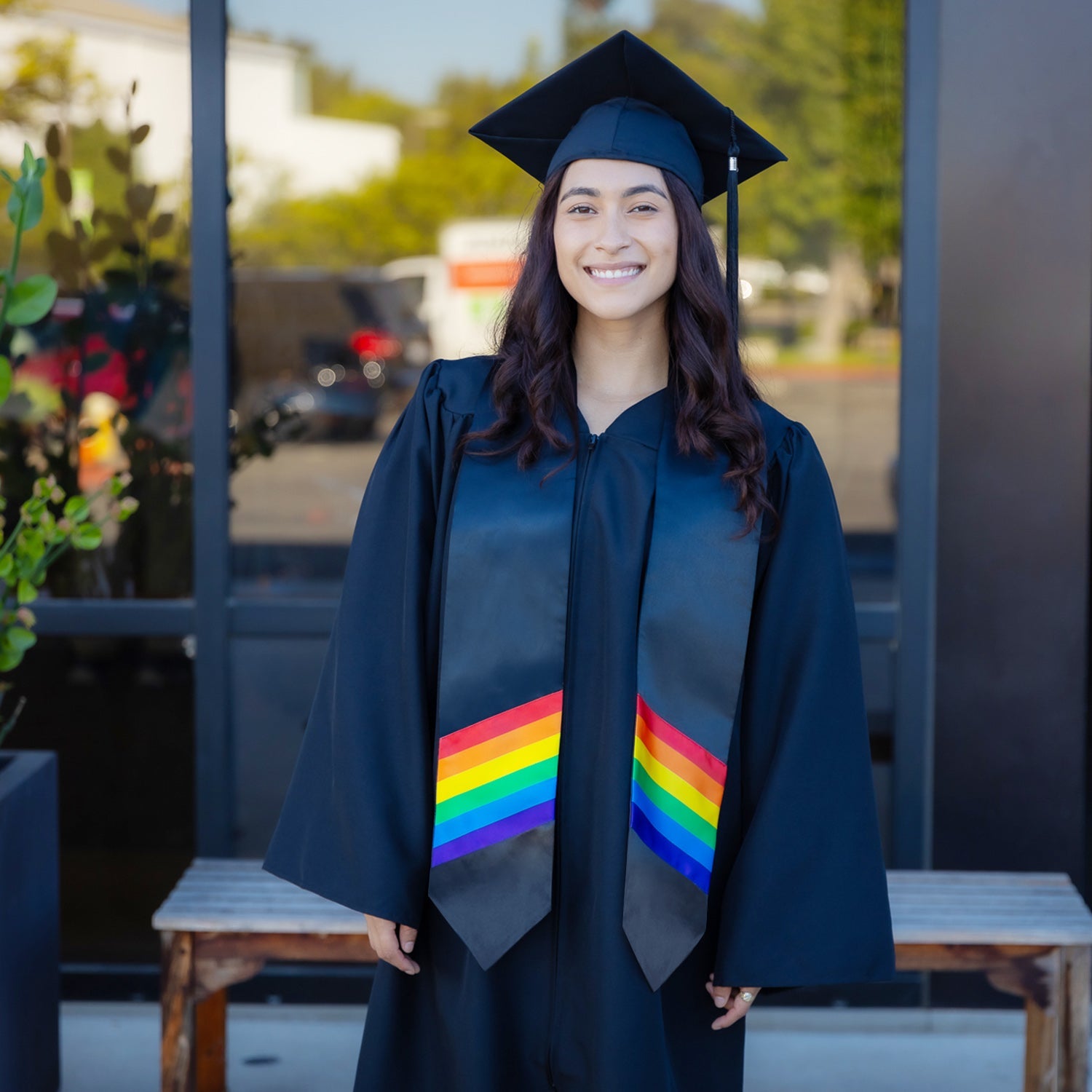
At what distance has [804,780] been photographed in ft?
6.21

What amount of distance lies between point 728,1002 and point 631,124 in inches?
50.7

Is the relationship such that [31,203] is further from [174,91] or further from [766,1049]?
[766,1049]

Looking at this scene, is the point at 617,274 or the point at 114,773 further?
the point at 114,773

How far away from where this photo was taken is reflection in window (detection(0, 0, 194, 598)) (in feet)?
11.4

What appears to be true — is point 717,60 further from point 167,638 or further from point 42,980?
point 42,980

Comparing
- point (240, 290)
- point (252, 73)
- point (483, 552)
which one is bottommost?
point (483, 552)

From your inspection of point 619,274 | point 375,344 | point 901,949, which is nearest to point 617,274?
point 619,274

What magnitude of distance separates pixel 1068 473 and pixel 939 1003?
4.46 ft

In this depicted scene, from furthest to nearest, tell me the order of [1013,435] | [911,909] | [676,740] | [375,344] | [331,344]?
1. [375,344]
2. [331,344]
3. [1013,435]
4. [911,909]
5. [676,740]

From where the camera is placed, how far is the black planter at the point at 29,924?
8.27ft

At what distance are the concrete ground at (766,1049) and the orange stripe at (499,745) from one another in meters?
1.55

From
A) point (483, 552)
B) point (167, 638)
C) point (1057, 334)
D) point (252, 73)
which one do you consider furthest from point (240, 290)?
point (483, 552)

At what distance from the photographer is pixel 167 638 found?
3432mm

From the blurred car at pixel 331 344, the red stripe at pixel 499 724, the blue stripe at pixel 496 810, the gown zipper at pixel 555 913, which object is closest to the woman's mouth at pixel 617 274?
the gown zipper at pixel 555 913
